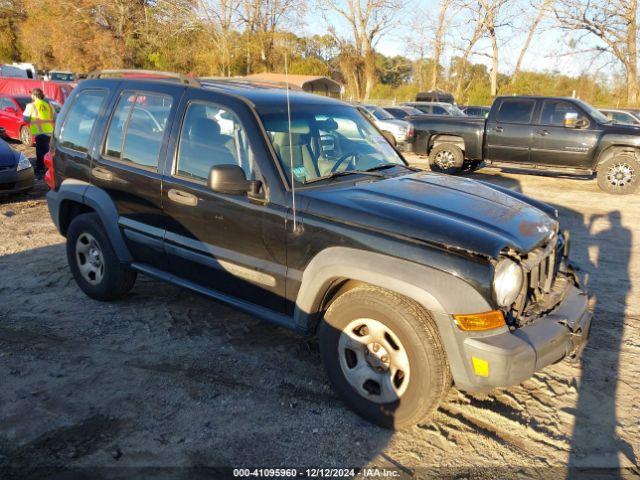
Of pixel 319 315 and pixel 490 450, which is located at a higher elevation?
pixel 319 315

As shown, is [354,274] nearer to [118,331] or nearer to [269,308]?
[269,308]

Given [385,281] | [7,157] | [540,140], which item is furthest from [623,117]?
[385,281]

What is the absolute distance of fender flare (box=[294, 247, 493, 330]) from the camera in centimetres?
279

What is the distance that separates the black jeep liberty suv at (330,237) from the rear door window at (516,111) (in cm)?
886

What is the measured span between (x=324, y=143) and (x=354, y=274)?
4.22 feet

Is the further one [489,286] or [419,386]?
[419,386]

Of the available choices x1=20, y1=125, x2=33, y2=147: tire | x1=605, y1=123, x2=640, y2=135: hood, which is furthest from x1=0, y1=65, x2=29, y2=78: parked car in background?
x1=605, y1=123, x2=640, y2=135: hood

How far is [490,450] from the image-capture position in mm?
3027

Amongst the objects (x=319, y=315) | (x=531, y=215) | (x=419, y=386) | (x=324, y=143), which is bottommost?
(x=419, y=386)

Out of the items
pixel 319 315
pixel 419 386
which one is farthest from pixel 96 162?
pixel 419 386

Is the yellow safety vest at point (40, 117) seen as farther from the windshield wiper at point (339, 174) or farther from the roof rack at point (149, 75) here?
the windshield wiper at point (339, 174)

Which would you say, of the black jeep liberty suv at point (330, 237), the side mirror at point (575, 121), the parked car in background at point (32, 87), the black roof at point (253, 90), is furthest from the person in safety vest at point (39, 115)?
the side mirror at point (575, 121)

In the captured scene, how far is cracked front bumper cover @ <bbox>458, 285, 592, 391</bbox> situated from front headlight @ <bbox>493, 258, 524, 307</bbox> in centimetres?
18

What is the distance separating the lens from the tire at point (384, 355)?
2.91 meters
